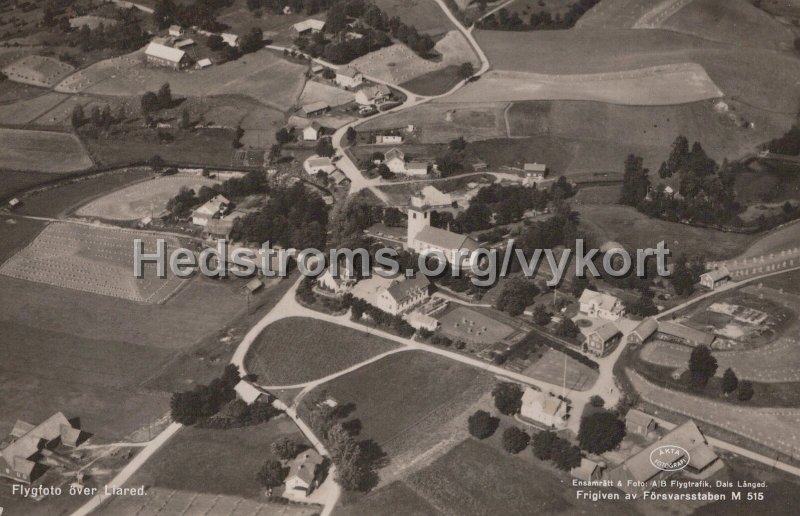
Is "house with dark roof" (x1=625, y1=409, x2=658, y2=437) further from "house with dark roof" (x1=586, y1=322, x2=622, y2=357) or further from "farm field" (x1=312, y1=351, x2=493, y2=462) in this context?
"farm field" (x1=312, y1=351, x2=493, y2=462)

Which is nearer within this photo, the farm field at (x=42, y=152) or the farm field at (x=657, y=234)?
the farm field at (x=657, y=234)

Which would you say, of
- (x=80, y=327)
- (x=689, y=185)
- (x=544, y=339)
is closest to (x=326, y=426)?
(x=544, y=339)

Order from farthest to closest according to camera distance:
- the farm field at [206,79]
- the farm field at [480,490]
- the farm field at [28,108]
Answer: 1. the farm field at [206,79]
2. the farm field at [28,108]
3. the farm field at [480,490]

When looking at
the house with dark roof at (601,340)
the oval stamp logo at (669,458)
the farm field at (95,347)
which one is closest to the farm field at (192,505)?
the farm field at (95,347)

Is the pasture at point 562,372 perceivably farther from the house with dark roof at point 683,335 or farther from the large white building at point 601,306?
the house with dark roof at point 683,335

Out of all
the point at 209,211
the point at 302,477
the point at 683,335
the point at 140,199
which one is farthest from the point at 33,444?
the point at 683,335

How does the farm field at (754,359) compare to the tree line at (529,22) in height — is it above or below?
below
